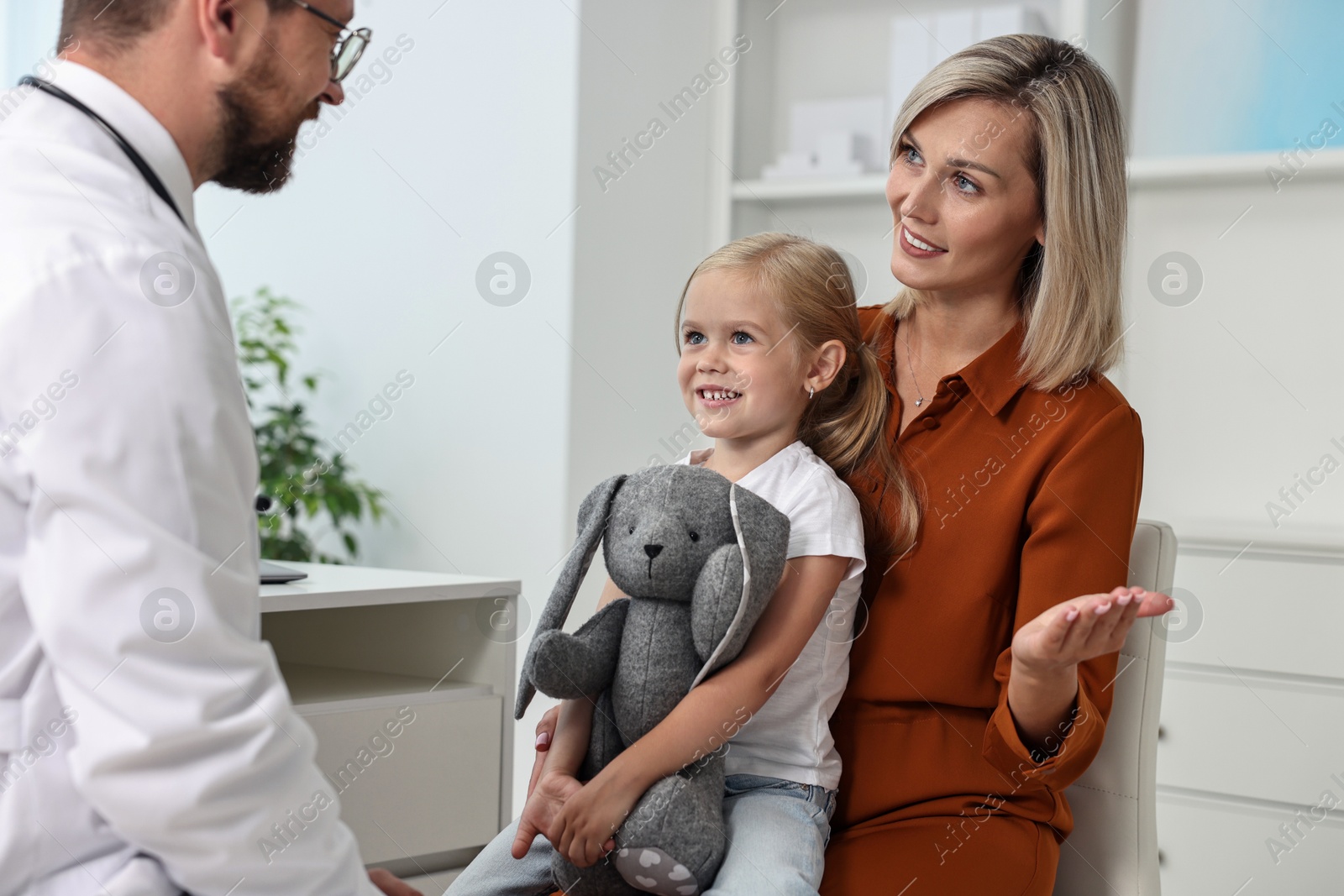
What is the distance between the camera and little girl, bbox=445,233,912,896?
1181 millimetres

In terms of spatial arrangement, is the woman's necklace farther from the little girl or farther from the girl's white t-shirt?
the girl's white t-shirt

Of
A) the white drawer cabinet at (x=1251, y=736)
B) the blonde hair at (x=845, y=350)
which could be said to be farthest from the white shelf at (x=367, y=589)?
the white drawer cabinet at (x=1251, y=736)

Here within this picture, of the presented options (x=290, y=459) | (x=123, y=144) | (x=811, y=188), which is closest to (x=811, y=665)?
(x=123, y=144)

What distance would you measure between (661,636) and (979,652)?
1.18ft

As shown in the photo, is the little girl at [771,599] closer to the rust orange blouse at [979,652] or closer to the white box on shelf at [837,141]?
the rust orange blouse at [979,652]

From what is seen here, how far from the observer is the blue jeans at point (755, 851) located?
114 centimetres

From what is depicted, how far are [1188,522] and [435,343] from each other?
1.98m

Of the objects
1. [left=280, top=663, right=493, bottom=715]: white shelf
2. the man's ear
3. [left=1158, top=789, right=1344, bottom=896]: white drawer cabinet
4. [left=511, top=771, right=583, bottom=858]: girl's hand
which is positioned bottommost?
[left=1158, top=789, right=1344, bottom=896]: white drawer cabinet

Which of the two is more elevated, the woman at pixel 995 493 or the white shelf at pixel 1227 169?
the white shelf at pixel 1227 169

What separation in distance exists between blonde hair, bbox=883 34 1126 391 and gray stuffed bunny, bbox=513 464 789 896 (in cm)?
40

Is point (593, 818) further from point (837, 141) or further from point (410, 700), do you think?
point (837, 141)

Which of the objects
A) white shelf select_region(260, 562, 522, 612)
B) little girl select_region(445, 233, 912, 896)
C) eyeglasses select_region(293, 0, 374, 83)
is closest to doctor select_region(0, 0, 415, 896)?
eyeglasses select_region(293, 0, 374, 83)

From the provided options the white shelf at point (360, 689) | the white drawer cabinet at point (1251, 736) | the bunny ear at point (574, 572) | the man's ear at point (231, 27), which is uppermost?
the man's ear at point (231, 27)

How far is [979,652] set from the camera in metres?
1.33
